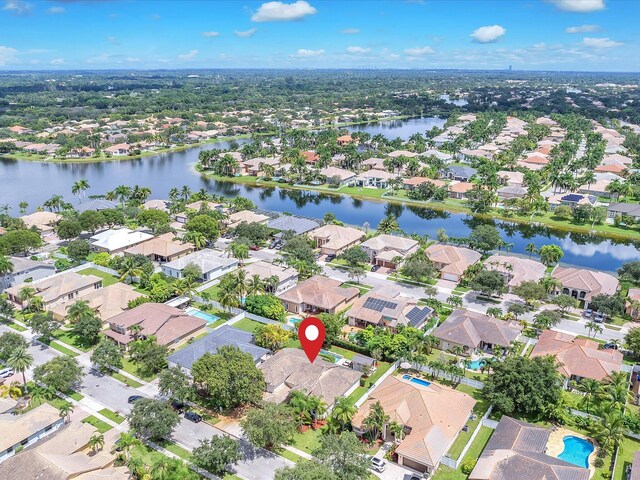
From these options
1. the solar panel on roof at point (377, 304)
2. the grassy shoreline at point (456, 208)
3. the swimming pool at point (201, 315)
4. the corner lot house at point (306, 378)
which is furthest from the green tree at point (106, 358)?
the grassy shoreline at point (456, 208)

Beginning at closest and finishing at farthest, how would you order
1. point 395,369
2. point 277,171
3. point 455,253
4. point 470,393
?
point 470,393
point 395,369
point 455,253
point 277,171

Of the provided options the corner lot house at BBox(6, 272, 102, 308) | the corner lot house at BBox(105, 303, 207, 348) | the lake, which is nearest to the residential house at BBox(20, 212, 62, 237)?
the lake

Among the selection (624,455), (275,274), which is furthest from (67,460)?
(624,455)

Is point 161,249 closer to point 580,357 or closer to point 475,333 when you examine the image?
point 475,333

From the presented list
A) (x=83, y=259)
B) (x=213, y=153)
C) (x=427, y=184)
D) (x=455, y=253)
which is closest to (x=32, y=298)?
(x=83, y=259)

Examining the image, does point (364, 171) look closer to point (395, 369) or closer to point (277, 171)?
point (277, 171)
